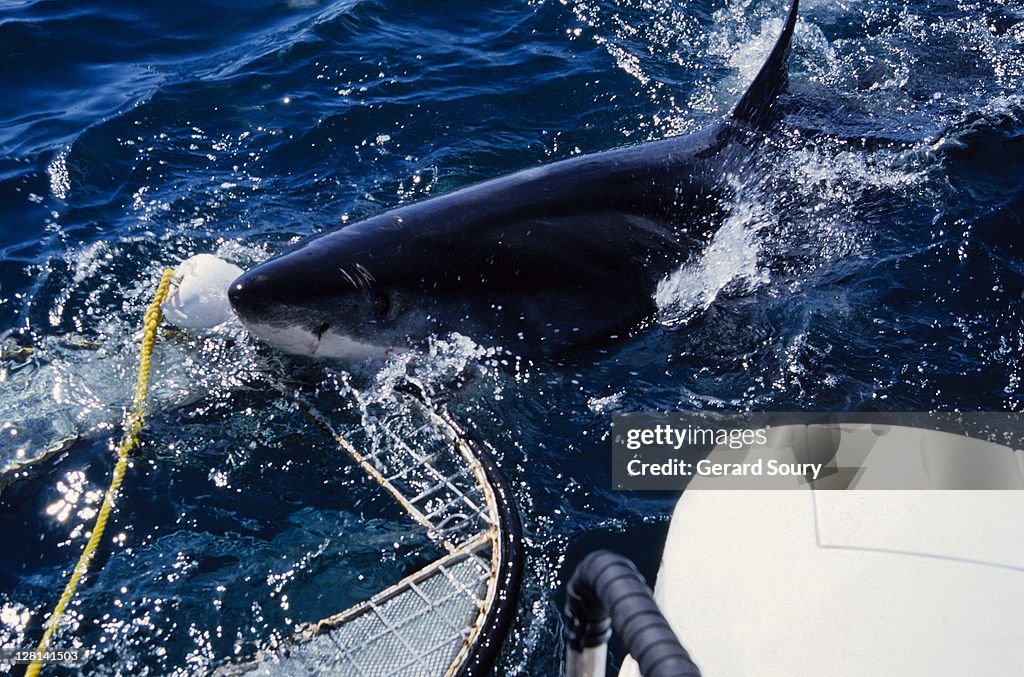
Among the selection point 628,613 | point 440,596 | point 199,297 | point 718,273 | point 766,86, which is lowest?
point 440,596

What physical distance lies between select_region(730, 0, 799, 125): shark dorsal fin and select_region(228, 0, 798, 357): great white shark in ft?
2.08

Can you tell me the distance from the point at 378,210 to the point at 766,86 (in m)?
2.72

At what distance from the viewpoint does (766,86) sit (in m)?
5.81

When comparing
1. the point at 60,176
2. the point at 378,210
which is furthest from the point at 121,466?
the point at 60,176

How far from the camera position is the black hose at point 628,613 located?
1.65 meters

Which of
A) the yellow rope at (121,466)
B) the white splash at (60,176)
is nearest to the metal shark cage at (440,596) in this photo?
the yellow rope at (121,466)

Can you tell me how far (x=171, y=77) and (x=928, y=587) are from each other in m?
8.09

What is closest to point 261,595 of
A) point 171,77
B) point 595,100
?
point 595,100

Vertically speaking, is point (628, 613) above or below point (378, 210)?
above

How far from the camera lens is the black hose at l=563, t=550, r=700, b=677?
165 centimetres

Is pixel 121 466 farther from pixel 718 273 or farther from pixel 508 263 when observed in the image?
pixel 718 273

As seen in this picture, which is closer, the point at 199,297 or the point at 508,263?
the point at 199,297

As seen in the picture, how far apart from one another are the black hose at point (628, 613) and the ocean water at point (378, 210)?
143cm

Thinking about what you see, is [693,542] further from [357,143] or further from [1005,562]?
[357,143]
